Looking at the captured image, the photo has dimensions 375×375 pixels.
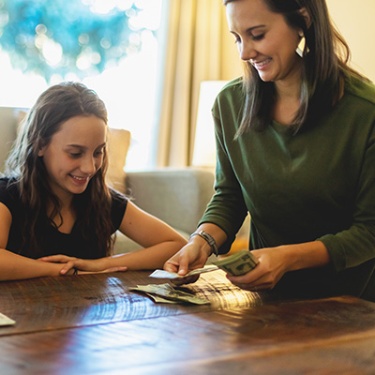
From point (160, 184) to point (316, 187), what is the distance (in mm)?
1659

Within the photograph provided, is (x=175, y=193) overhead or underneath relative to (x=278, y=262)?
underneath

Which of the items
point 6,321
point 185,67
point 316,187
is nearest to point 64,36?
point 185,67

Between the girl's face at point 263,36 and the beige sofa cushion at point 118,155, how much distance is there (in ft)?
5.34

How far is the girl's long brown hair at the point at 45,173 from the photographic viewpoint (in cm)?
174

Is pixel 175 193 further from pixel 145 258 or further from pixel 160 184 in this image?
pixel 145 258

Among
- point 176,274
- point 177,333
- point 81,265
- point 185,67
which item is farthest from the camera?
point 185,67

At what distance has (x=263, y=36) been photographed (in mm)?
1441

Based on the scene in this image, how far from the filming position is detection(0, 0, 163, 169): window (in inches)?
150

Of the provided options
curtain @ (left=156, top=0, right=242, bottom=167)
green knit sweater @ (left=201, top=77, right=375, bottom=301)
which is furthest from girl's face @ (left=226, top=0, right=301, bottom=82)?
curtain @ (left=156, top=0, right=242, bottom=167)

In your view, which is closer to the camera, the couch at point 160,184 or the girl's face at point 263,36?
the girl's face at point 263,36

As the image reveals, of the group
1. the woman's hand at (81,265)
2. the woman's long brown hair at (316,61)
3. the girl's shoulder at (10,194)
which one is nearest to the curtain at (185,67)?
the girl's shoulder at (10,194)

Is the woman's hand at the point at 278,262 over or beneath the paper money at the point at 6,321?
over

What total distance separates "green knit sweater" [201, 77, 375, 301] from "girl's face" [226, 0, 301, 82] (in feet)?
0.48

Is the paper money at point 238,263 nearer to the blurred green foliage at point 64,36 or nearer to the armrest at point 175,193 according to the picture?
the armrest at point 175,193
